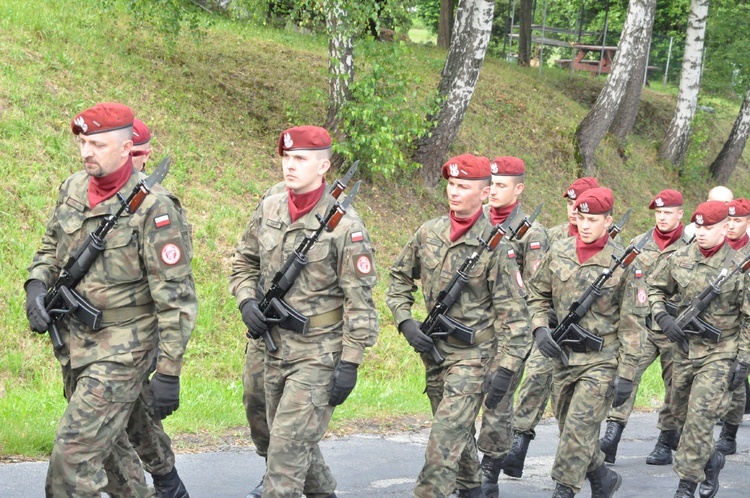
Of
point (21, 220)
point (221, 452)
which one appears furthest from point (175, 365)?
point (21, 220)

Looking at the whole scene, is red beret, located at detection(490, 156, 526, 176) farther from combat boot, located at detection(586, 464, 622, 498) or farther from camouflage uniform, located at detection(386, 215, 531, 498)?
combat boot, located at detection(586, 464, 622, 498)

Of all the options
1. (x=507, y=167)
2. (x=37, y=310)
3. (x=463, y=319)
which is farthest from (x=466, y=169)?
(x=37, y=310)

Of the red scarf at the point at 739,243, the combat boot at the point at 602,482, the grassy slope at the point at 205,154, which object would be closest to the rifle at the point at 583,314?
the combat boot at the point at 602,482

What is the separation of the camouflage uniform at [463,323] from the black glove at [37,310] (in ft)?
7.77

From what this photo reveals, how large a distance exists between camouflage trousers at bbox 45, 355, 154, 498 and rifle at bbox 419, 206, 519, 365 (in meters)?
2.02

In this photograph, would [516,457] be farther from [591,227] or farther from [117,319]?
[117,319]

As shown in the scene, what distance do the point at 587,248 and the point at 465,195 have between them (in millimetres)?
1311

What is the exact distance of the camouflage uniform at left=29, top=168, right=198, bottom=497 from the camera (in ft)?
16.8

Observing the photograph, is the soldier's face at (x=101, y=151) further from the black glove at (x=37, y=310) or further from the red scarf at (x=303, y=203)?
the red scarf at (x=303, y=203)

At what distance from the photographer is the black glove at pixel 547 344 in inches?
285

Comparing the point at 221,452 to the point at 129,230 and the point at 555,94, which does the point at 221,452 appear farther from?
the point at 555,94

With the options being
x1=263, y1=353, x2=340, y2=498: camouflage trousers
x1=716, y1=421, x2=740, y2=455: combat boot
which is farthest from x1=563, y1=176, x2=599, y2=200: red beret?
x1=263, y1=353, x2=340, y2=498: camouflage trousers

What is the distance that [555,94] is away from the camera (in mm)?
25859

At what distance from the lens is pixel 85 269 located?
525cm
